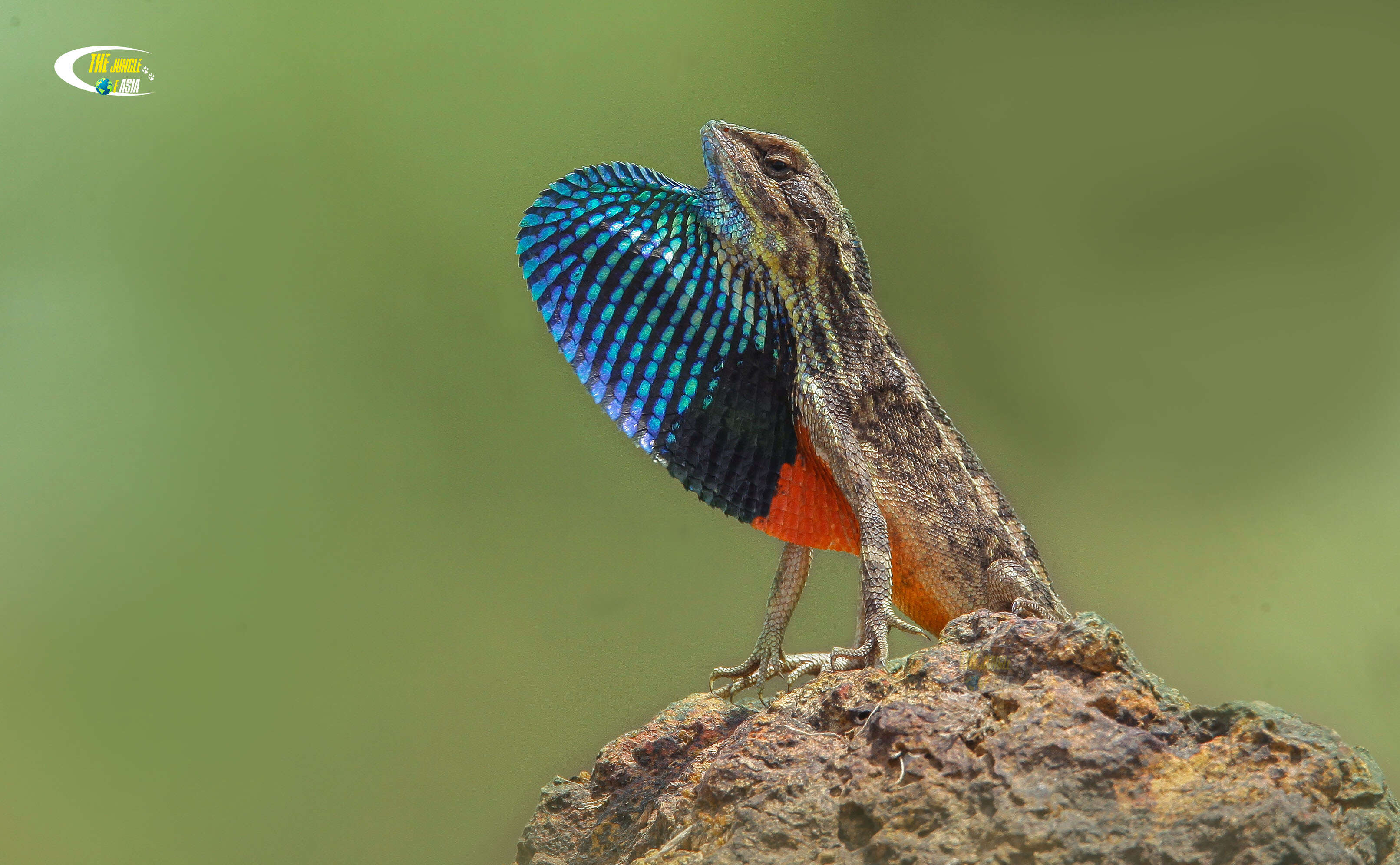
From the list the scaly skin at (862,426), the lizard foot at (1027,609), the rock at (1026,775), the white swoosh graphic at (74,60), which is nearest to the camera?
the rock at (1026,775)

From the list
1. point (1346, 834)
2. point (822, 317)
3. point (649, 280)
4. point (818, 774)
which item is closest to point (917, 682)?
point (818, 774)

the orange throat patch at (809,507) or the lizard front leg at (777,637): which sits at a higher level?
the orange throat patch at (809,507)

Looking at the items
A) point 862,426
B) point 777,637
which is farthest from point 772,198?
point 777,637

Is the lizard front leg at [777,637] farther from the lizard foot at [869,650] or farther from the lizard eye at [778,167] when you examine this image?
the lizard eye at [778,167]

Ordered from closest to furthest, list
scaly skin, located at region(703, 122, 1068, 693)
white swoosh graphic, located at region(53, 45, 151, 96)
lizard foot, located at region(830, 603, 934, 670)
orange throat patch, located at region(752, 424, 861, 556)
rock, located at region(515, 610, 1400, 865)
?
rock, located at region(515, 610, 1400, 865) → lizard foot, located at region(830, 603, 934, 670) → scaly skin, located at region(703, 122, 1068, 693) → orange throat patch, located at region(752, 424, 861, 556) → white swoosh graphic, located at region(53, 45, 151, 96)

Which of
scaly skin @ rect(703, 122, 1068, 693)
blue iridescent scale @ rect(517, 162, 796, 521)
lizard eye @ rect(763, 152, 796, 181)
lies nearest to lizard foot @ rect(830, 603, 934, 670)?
scaly skin @ rect(703, 122, 1068, 693)

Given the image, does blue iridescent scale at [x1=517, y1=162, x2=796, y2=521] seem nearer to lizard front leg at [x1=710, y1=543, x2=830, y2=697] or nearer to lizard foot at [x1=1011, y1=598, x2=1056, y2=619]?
lizard front leg at [x1=710, y1=543, x2=830, y2=697]

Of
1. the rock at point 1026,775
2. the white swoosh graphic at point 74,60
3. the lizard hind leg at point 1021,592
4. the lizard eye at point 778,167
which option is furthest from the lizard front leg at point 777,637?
the white swoosh graphic at point 74,60
